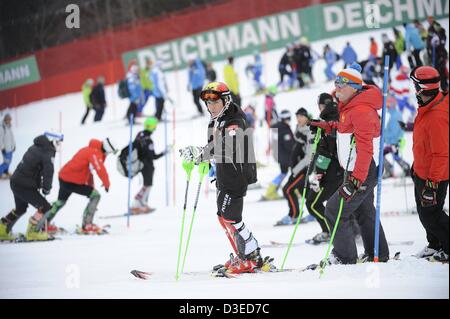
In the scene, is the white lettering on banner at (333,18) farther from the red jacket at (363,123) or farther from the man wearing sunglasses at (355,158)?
the red jacket at (363,123)

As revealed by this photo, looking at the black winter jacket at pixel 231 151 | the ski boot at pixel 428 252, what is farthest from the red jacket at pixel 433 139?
the black winter jacket at pixel 231 151

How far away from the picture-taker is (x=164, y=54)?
24000mm

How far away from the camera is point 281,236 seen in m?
9.41

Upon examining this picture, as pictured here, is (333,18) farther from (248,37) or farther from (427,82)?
(427,82)

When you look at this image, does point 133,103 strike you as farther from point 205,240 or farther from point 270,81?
point 205,240

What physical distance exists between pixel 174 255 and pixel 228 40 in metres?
16.0

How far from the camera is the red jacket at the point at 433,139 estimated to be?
19.6ft

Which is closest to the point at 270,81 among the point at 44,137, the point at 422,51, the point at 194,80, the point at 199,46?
the point at 199,46

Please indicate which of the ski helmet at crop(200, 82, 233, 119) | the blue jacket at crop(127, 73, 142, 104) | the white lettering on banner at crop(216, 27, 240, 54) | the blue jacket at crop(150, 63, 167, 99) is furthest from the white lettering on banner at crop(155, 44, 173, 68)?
the ski helmet at crop(200, 82, 233, 119)

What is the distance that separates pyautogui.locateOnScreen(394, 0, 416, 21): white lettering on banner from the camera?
59.7 feet

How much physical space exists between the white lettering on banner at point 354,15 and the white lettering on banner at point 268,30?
197 cm

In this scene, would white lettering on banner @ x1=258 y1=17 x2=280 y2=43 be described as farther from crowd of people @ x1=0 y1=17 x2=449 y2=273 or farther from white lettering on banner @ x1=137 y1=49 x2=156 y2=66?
crowd of people @ x1=0 y1=17 x2=449 y2=273

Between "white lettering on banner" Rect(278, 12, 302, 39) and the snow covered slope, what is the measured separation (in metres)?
6.49

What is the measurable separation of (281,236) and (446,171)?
3619 millimetres
